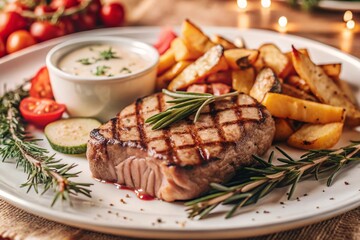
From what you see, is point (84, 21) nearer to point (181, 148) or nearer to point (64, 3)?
point (64, 3)

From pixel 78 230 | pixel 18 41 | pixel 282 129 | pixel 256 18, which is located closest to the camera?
pixel 78 230

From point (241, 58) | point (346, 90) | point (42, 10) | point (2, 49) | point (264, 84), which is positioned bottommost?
point (2, 49)

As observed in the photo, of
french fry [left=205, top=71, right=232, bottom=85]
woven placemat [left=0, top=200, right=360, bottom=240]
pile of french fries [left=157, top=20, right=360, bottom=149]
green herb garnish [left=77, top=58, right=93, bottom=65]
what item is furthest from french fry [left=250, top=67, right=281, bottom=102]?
green herb garnish [left=77, top=58, right=93, bottom=65]

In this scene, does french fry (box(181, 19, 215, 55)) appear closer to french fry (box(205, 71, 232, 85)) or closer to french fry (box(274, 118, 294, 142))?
french fry (box(205, 71, 232, 85))

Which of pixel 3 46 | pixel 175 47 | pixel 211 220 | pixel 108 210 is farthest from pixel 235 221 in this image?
pixel 3 46

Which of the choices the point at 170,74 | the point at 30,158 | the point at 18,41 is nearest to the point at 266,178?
the point at 30,158
